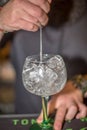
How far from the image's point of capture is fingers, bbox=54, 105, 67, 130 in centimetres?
99

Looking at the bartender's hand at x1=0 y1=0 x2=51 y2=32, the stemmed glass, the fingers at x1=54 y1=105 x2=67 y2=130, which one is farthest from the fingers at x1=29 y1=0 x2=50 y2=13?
the fingers at x1=54 y1=105 x2=67 y2=130

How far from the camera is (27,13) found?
0.92m

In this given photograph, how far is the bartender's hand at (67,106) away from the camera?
3.38 feet

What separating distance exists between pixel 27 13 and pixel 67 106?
33 centimetres

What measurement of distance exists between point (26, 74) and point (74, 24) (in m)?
0.61

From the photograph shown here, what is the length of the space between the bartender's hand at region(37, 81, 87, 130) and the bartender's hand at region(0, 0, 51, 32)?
0.26 m

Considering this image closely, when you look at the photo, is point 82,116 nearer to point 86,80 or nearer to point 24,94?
point 86,80

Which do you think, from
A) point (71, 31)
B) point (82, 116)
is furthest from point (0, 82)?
point (82, 116)

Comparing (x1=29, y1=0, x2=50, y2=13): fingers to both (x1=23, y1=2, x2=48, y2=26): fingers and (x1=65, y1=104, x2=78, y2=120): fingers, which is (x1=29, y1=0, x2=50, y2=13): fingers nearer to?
(x1=23, y1=2, x2=48, y2=26): fingers

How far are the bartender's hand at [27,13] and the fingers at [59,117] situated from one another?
26 centimetres

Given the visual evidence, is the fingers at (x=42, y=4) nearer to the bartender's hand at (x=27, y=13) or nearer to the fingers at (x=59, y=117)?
Result: the bartender's hand at (x=27, y=13)

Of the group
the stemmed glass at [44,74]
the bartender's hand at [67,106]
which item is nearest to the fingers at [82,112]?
the bartender's hand at [67,106]

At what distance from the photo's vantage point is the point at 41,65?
917 mm

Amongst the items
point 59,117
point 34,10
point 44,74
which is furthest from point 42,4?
point 59,117
